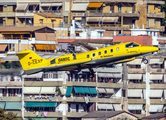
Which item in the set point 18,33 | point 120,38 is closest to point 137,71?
point 120,38

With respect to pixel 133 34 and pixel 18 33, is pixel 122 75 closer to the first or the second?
pixel 133 34

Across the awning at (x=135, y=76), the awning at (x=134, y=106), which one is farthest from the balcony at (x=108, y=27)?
the awning at (x=134, y=106)

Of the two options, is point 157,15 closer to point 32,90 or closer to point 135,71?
point 135,71

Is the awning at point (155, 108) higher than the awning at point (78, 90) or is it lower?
lower

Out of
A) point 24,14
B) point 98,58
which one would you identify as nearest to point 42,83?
point 98,58

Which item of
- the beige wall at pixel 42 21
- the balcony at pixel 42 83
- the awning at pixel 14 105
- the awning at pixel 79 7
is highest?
the awning at pixel 79 7

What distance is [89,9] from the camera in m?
132

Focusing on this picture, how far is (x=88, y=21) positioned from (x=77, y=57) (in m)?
68.5

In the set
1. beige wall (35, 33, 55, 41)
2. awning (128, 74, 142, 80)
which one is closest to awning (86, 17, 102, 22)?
beige wall (35, 33, 55, 41)

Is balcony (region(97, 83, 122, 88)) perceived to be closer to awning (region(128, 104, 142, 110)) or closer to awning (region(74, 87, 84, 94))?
awning (region(74, 87, 84, 94))

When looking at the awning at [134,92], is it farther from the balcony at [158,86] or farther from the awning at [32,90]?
the awning at [32,90]

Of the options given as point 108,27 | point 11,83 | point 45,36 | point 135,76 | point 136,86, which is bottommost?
point 136,86

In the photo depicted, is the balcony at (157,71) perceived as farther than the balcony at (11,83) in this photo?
Yes

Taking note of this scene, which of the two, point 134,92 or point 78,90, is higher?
point 78,90
